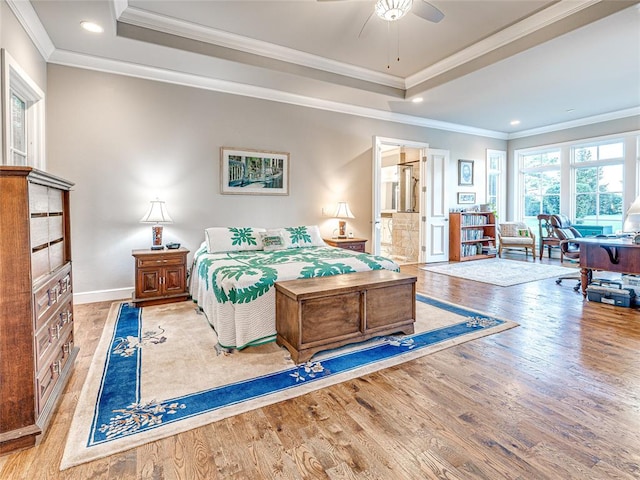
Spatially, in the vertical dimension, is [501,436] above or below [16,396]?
below

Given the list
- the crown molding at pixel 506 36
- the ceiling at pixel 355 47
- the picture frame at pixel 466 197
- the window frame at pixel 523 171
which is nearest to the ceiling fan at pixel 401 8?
the ceiling at pixel 355 47

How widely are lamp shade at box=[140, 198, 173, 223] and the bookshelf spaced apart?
5.65 m

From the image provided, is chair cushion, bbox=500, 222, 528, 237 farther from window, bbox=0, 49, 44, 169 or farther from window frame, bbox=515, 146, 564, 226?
window, bbox=0, 49, 44, 169

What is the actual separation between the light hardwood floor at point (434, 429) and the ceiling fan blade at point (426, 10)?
2.81 m

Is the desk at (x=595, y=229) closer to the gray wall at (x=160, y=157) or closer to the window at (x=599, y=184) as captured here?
the window at (x=599, y=184)

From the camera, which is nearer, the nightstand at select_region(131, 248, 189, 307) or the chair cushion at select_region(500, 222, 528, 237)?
the nightstand at select_region(131, 248, 189, 307)

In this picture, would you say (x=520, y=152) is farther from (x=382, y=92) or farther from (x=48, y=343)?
(x=48, y=343)

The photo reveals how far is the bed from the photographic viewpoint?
2.67m

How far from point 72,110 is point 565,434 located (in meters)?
5.26

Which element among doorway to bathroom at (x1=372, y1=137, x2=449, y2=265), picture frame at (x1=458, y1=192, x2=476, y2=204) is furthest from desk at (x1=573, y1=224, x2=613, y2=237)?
doorway to bathroom at (x1=372, y1=137, x2=449, y2=265)

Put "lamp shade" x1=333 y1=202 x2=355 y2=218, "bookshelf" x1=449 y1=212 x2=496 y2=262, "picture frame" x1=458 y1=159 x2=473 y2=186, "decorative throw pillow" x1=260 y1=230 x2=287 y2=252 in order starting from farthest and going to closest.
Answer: "picture frame" x1=458 y1=159 x2=473 y2=186 → "bookshelf" x1=449 y1=212 x2=496 y2=262 → "lamp shade" x1=333 y1=202 x2=355 y2=218 → "decorative throw pillow" x1=260 y1=230 x2=287 y2=252

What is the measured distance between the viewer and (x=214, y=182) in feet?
15.5

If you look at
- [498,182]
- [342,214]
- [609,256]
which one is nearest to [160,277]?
[342,214]

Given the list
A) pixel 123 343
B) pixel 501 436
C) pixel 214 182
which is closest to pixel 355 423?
pixel 501 436
